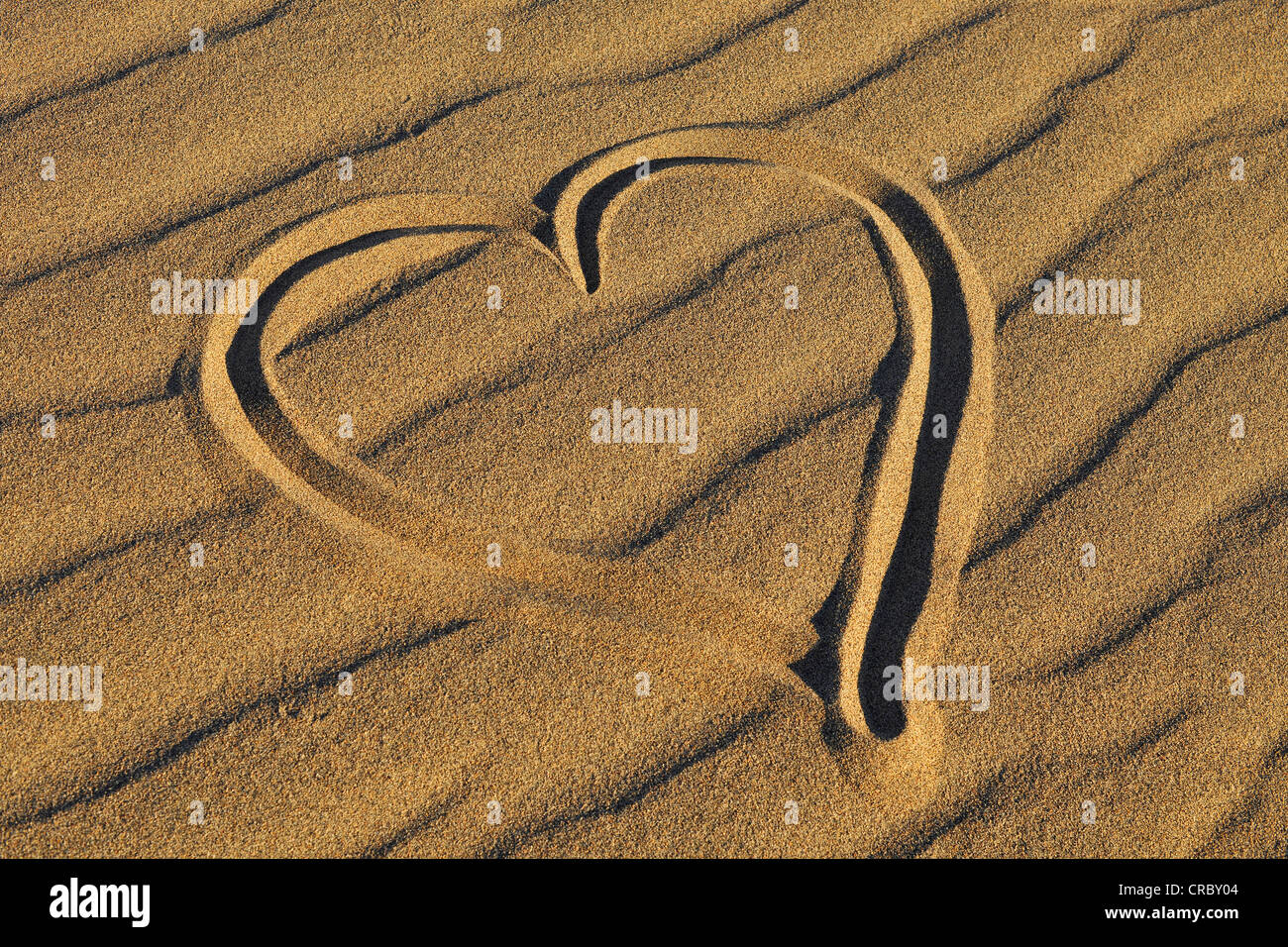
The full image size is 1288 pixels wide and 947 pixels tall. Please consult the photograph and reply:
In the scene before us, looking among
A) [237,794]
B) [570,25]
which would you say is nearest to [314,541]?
[237,794]

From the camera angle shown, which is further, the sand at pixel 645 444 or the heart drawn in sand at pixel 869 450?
the heart drawn in sand at pixel 869 450

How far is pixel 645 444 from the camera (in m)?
2.47

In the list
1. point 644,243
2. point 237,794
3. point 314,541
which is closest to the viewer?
point 237,794

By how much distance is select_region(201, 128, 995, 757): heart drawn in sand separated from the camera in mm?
2271

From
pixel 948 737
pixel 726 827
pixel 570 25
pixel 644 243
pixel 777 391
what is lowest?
pixel 726 827

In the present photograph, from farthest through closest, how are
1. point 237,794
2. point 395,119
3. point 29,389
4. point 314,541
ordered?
1. point 395,119
2. point 29,389
3. point 314,541
4. point 237,794

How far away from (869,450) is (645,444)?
0.50 metres

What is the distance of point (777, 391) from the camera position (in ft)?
8.32

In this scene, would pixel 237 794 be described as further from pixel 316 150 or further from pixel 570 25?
pixel 570 25

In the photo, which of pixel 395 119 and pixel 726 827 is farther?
pixel 395 119

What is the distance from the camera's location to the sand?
2.11 m

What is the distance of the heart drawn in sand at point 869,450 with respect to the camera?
2.27m

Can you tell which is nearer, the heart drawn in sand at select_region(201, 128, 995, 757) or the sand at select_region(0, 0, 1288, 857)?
the sand at select_region(0, 0, 1288, 857)

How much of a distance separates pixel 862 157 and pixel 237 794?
6.89 ft
